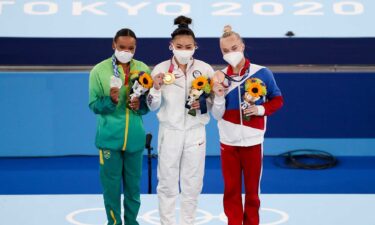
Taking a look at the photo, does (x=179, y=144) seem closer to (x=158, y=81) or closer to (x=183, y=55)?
(x=158, y=81)

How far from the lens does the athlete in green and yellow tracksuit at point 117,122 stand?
4.50 m

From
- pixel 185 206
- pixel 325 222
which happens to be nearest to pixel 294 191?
pixel 325 222

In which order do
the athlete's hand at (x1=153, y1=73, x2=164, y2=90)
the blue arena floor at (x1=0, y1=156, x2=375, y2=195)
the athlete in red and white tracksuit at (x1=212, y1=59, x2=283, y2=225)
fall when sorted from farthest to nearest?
the blue arena floor at (x1=0, y1=156, x2=375, y2=195) < the athlete in red and white tracksuit at (x1=212, y1=59, x2=283, y2=225) < the athlete's hand at (x1=153, y1=73, x2=164, y2=90)

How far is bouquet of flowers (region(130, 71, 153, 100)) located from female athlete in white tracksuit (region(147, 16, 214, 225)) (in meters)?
0.11

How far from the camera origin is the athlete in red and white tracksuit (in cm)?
464

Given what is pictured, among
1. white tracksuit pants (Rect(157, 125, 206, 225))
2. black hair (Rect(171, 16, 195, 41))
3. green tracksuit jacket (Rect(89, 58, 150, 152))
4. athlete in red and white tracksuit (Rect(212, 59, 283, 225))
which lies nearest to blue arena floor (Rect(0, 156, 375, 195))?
athlete in red and white tracksuit (Rect(212, 59, 283, 225))

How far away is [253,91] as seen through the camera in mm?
4480

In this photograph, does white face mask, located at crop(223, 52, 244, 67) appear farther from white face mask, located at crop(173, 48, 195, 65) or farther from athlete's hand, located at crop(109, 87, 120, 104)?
athlete's hand, located at crop(109, 87, 120, 104)

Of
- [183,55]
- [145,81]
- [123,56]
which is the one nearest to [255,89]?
[183,55]

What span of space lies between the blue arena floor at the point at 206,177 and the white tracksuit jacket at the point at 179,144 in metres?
1.78

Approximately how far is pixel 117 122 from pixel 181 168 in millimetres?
628

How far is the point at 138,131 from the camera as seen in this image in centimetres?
466

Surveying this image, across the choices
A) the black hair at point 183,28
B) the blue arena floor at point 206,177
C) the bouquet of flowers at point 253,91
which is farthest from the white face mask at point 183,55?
the blue arena floor at point 206,177

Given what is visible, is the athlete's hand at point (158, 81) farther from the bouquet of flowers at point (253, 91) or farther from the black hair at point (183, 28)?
the bouquet of flowers at point (253, 91)
